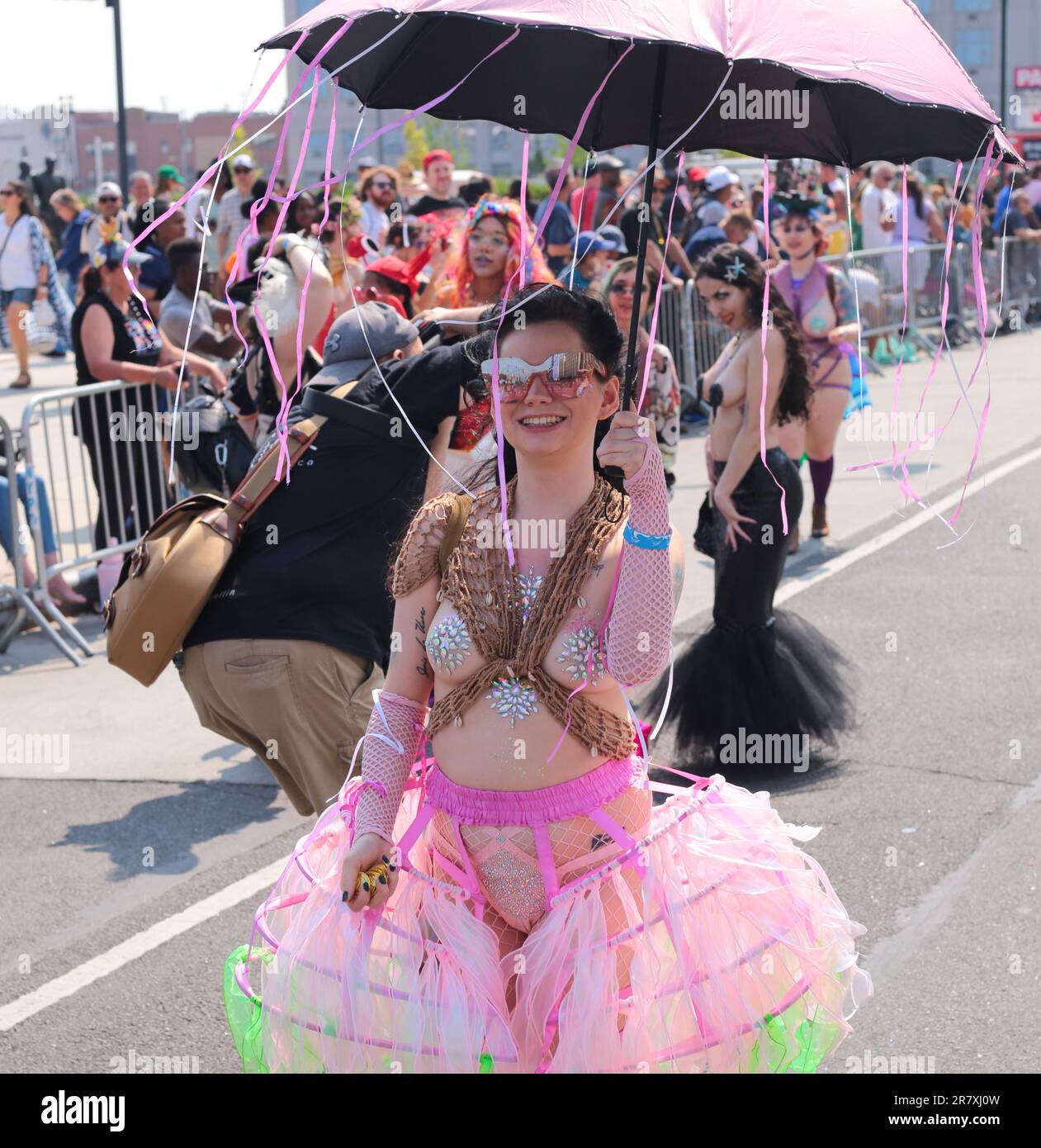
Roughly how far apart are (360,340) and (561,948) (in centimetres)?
226

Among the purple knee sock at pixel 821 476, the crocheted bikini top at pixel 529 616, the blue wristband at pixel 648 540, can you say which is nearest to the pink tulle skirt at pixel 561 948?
the crocheted bikini top at pixel 529 616

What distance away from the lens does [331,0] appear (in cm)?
308

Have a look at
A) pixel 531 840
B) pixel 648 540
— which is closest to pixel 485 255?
pixel 648 540

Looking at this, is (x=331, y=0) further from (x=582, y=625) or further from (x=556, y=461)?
(x=582, y=625)

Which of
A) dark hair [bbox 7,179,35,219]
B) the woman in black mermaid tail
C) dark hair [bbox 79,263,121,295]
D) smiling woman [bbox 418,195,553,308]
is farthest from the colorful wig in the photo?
dark hair [bbox 7,179,35,219]

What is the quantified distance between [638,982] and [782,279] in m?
7.84

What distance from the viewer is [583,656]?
9.71ft

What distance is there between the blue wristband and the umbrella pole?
0.29 m

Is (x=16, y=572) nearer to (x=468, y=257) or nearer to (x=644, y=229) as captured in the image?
(x=468, y=257)

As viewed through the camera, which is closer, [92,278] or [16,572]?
[16,572]

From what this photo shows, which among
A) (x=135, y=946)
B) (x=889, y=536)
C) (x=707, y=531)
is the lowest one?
(x=135, y=946)

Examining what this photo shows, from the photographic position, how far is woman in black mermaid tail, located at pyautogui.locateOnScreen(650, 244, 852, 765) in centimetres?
645

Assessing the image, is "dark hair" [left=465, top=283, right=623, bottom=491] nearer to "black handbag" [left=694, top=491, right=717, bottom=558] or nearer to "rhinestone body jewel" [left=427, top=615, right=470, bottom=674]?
"rhinestone body jewel" [left=427, top=615, right=470, bottom=674]
